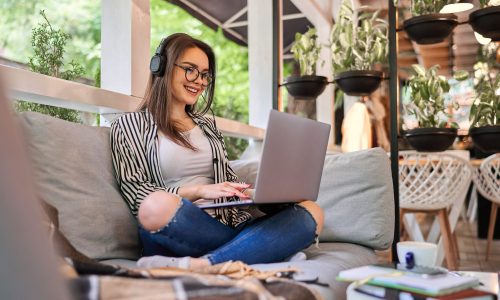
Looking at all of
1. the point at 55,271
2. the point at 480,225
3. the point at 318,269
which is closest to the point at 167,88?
the point at 318,269

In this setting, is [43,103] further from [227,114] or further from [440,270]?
[227,114]

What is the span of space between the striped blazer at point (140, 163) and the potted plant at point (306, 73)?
3.90 feet

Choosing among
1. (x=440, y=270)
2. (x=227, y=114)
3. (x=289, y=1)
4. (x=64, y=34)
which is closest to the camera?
(x=440, y=270)

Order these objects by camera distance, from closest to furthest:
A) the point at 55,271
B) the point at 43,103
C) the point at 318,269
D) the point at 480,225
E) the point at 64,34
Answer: the point at 55,271, the point at 318,269, the point at 43,103, the point at 64,34, the point at 480,225

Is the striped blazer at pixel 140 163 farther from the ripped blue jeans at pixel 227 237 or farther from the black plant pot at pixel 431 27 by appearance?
the black plant pot at pixel 431 27

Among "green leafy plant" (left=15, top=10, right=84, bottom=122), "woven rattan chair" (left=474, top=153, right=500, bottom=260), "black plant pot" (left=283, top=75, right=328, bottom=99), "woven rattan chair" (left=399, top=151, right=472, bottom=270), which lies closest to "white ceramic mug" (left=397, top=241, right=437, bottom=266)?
"green leafy plant" (left=15, top=10, right=84, bottom=122)

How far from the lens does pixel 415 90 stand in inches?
108

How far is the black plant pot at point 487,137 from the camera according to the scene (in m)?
2.34

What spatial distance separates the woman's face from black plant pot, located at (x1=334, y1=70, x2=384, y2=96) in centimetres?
100

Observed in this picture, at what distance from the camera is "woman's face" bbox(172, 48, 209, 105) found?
2.00 m

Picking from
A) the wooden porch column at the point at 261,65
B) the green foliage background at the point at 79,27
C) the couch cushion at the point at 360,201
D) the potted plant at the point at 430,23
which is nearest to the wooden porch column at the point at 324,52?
the green foliage background at the point at 79,27

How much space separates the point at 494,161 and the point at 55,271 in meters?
4.45

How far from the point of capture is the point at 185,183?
1865 millimetres

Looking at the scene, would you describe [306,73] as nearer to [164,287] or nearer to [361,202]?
[361,202]
